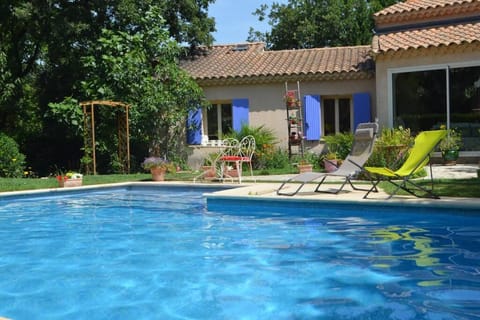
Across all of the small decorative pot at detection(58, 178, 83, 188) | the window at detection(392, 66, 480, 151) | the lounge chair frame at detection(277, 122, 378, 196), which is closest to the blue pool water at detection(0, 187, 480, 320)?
the lounge chair frame at detection(277, 122, 378, 196)

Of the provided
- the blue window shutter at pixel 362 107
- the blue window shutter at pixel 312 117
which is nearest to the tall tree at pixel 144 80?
the blue window shutter at pixel 312 117

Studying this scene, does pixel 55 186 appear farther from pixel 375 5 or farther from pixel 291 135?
pixel 375 5

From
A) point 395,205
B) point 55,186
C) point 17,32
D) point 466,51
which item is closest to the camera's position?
point 395,205

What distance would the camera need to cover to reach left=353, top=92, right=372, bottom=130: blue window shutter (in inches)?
591

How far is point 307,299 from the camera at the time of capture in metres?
4.05

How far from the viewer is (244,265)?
5113 mm

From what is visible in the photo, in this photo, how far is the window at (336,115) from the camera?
16.1 m

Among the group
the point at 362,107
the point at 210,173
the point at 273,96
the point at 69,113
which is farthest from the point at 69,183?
the point at 362,107

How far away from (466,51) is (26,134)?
48.6ft

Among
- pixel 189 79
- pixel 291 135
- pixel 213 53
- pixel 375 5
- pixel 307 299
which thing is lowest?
pixel 307 299

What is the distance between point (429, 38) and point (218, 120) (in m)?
6.99

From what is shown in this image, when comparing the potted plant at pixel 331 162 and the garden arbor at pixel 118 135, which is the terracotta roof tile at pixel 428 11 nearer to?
the potted plant at pixel 331 162

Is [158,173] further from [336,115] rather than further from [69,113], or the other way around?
[336,115]

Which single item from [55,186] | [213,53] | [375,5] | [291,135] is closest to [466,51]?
[291,135]
